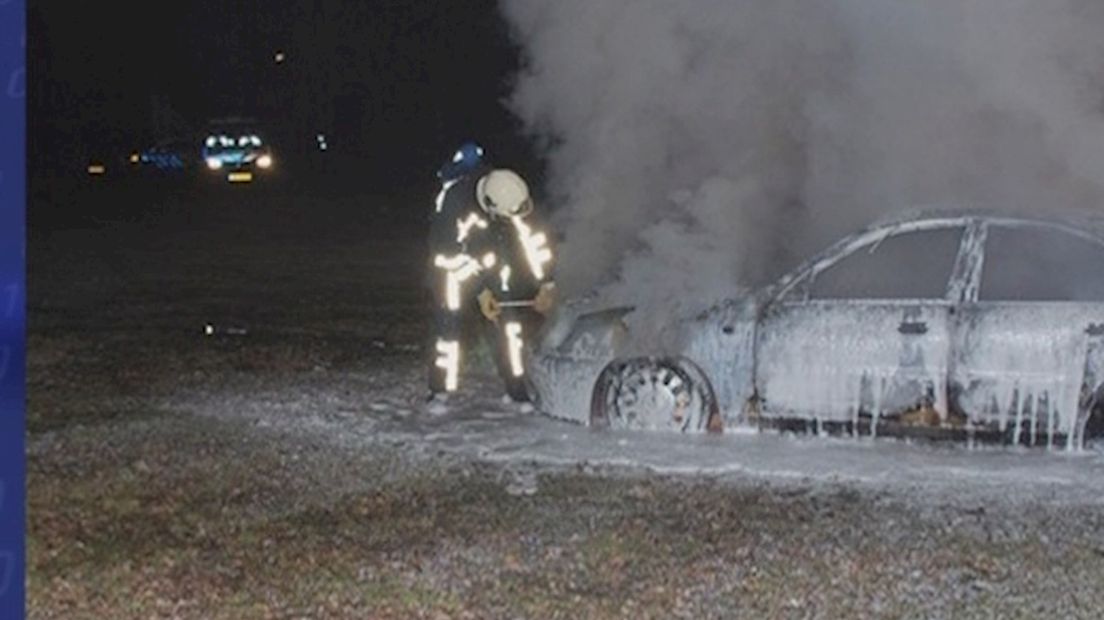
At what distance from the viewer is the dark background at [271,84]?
5219cm

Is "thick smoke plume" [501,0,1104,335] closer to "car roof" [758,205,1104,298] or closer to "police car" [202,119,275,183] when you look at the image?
"car roof" [758,205,1104,298]

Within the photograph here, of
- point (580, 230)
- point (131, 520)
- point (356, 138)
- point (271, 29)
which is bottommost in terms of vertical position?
point (131, 520)

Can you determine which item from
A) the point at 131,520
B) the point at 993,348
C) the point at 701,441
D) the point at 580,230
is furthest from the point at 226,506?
the point at 580,230

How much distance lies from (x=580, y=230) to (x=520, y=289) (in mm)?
1665

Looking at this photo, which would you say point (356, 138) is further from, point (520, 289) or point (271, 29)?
point (520, 289)

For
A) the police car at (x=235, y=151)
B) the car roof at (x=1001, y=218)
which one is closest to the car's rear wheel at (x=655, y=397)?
the car roof at (x=1001, y=218)

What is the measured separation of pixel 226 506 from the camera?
26.1 ft

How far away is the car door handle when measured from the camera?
28.7ft

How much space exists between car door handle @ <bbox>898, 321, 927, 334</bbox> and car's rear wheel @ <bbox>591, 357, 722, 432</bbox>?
3.94ft

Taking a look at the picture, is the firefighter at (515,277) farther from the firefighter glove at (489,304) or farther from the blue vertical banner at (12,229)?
the blue vertical banner at (12,229)

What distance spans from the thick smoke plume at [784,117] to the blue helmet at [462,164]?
1.13 metres

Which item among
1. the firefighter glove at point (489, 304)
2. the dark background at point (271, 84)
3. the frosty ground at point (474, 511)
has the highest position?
the dark background at point (271, 84)

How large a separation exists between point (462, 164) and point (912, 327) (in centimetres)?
328

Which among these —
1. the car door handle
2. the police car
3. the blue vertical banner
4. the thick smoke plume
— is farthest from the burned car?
the police car
